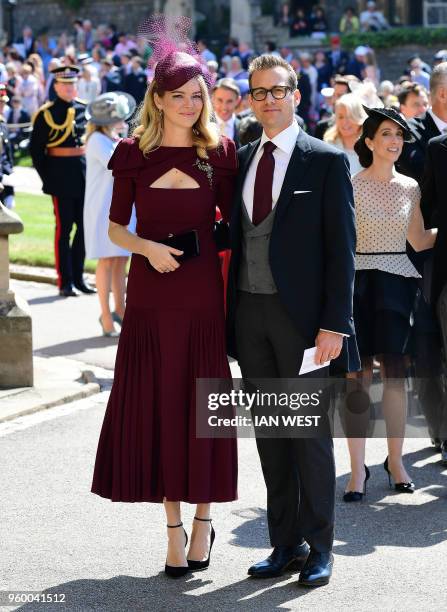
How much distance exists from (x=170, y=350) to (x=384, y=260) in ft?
5.74

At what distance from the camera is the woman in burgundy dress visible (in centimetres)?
529

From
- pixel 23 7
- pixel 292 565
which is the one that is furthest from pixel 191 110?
pixel 23 7

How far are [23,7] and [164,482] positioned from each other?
4187 centimetres

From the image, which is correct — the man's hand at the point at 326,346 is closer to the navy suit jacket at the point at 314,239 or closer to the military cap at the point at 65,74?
the navy suit jacket at the point at 314,239

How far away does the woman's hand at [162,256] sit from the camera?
517 centimetres

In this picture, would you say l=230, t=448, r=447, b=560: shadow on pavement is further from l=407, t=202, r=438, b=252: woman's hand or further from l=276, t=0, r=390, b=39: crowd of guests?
l=276, t=0, r=390, b=39: crowd of guests

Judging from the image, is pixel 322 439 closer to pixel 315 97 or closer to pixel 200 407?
pixel 200 407

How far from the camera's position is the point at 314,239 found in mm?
5137

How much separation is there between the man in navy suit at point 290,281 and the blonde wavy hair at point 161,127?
17 cm

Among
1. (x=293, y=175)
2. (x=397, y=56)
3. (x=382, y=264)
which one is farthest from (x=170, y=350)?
(x=397, y=56)

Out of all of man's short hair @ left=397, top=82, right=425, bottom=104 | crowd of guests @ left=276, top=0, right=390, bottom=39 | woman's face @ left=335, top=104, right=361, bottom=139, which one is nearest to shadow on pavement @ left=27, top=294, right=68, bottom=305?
man's short hair @ left=397, top=82, right=425, bottom=104

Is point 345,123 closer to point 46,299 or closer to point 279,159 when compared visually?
point 279,159

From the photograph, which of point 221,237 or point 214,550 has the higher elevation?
point 221,237

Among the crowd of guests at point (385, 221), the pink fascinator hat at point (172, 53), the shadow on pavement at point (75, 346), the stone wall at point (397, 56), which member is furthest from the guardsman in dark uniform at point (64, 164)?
the stone wall at point (397, 56)
